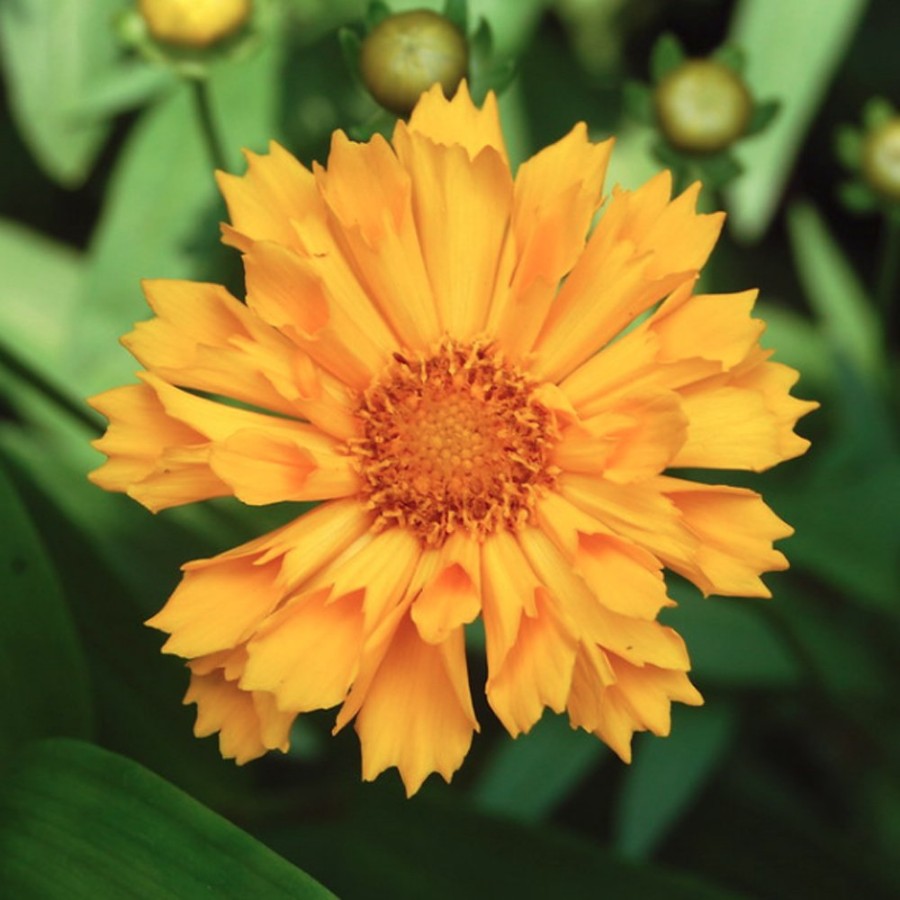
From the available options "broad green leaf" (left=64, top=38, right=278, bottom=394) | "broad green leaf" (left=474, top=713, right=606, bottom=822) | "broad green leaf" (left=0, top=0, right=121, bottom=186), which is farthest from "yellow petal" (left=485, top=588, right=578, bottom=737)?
"broad green leaf" (left=0, top=0, right=121, bottom=186)

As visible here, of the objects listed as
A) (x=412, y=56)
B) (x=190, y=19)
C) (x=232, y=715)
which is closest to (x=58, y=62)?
(x=190, y=19)

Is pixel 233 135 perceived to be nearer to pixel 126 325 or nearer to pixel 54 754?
pixel 126 325

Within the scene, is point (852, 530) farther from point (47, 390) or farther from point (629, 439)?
point (47, 390)

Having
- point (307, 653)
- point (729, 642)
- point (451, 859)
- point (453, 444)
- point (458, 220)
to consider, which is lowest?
point (451, 859)

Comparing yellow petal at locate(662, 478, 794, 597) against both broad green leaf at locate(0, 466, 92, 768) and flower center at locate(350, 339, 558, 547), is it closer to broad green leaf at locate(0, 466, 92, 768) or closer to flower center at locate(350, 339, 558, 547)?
flower center at locate(350, 339, 558, 547)

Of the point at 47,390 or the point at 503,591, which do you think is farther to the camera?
the point at 47,390
